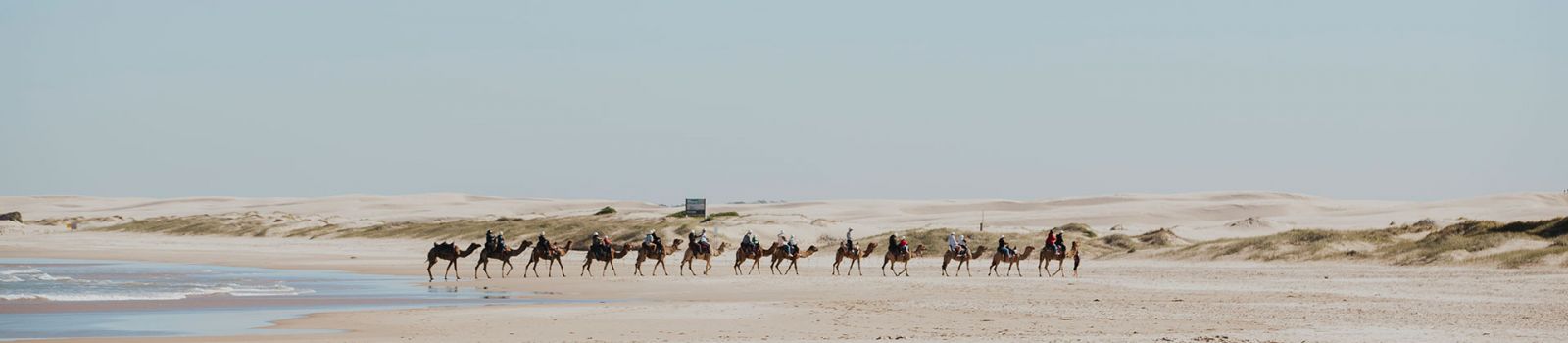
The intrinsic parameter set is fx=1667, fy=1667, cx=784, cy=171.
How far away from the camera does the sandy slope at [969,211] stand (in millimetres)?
65812

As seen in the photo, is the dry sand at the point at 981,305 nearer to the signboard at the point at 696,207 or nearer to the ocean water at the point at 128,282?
the ocean water at the point at 128,282

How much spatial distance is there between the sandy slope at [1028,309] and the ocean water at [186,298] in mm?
1249

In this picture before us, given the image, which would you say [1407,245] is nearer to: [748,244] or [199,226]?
[748,244]

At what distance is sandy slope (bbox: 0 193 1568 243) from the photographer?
65.8 metres

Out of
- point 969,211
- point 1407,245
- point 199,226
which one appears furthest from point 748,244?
point 969,211

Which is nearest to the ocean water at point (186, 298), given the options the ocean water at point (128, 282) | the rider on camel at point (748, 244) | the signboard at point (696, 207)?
the ocean water at point (128, 282)

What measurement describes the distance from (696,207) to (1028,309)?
42.4 meters

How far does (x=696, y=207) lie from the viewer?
66250 mm

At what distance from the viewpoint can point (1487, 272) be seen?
35469mm

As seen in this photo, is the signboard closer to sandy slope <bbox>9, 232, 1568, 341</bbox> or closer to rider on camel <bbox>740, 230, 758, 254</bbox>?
sandy slope <bbox>9, 232, 1568, 341</bbox>

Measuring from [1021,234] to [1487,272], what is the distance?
21.8 m

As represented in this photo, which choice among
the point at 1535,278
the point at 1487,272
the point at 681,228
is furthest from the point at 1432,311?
the point at 681,228

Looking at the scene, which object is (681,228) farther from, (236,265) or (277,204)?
(277,204)

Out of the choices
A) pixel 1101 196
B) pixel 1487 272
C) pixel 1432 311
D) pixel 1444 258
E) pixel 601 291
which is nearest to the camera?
pixel 1432 311
